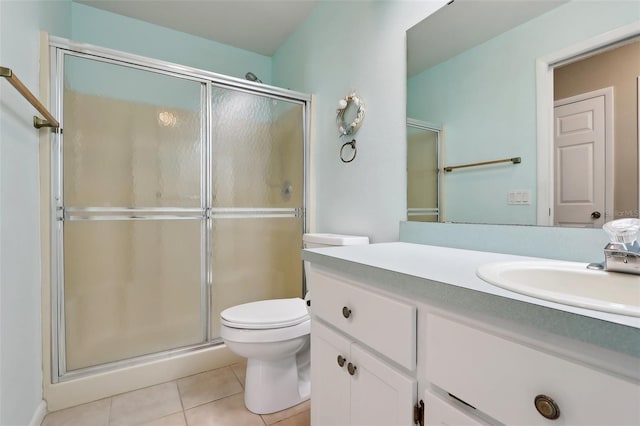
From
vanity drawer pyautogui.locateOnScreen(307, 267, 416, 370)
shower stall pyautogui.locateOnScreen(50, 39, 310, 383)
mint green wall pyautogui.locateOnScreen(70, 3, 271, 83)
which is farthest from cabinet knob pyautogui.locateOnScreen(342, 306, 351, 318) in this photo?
mint green wall pyautogui.locateOnScreen(70, 3, 271, 83)

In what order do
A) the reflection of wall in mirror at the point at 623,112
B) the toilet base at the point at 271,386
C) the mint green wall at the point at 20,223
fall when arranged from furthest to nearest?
the toilet base at the point at 271,386
the mint green wall at the point at 20,223
the reflection of wall in mirror at the point at 623,112

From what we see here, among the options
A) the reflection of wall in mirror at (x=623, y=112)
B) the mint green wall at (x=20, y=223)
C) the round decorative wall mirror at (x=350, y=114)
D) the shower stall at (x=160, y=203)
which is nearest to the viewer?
the reflection of wall in mirror at (x=623, y=112)

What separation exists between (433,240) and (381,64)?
964mm

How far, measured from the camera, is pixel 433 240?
4.27 ft

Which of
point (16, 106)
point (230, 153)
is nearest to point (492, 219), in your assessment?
point (230, 153)

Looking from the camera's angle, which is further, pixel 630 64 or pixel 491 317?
pixel 630 64

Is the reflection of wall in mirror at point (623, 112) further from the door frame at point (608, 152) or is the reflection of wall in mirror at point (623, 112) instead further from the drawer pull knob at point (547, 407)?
the drawer pull knob at point (547, 407)

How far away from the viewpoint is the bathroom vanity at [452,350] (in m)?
0.43

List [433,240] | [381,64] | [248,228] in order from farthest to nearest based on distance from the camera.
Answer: [248,228]
[381,64]
[433,240]

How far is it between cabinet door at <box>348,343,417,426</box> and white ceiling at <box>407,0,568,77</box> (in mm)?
1207

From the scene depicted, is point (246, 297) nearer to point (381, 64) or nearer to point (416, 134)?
point (416, 134)

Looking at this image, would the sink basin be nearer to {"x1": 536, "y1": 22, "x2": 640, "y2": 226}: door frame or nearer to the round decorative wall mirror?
{"x1": 536, "y1": 22, "x2": 640, "y2": 226}: door frame

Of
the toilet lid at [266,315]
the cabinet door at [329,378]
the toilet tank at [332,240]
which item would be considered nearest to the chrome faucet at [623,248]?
the cabinet door at [329,378]

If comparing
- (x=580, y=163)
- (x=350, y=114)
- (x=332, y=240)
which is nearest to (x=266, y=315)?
(x=332, y=240)
